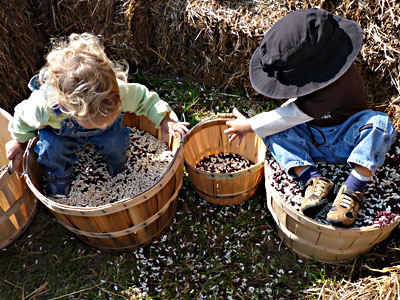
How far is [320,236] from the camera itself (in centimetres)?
253

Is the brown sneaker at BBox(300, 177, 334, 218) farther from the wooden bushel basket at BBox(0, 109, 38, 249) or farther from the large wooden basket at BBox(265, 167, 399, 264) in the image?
the wooden bushel basket at BBox(0, 109, 38, 249)

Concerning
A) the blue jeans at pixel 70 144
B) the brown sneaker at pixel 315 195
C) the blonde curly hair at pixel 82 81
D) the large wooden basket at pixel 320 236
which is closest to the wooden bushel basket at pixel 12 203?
the blue jeans at pixel 70 144

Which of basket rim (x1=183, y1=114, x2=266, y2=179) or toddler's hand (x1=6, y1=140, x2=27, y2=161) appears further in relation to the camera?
basket rim (x1=183, y1=114, x2=266, y2=179)

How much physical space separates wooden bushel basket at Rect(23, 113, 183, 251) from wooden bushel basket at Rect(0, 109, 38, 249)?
0.10m

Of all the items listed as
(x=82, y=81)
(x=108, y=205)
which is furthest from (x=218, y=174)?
(x=82, y=81)

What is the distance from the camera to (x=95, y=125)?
7.68 feet

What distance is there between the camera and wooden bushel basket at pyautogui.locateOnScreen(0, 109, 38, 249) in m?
2.59

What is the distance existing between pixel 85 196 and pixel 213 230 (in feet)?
3.17

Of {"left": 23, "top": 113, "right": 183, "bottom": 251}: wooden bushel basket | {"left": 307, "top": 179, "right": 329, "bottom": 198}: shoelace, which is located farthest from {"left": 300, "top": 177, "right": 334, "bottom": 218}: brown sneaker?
{"left": 23, "top": 113, "right": 183, "bottom": 251}: wooden bushel basket

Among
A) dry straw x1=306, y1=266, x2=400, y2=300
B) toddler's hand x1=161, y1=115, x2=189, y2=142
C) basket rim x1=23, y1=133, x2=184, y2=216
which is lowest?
dry straw x1=306, y1=266, x2=400, y2=300

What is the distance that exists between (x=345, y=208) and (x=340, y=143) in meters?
0.53

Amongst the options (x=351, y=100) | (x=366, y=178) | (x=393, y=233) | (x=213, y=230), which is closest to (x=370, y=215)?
(x=366, y=178)

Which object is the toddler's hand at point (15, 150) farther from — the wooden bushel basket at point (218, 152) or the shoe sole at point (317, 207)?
the shoe sole at point (317, 207)

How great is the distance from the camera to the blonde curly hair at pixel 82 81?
217 centimetres
